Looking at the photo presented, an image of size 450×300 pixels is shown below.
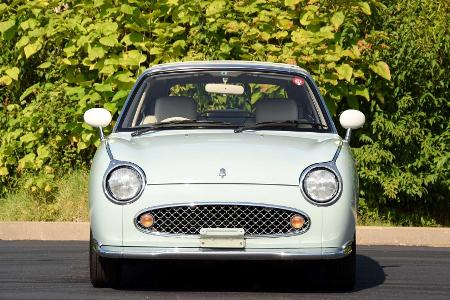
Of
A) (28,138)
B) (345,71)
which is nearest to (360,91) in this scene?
(345,71)

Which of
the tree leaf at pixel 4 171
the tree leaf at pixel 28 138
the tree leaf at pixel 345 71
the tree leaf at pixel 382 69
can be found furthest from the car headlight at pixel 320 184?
the tree leaf at pixel 4 171

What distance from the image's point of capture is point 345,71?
44.3ft

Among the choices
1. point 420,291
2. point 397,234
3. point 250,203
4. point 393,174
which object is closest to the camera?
point 250,203

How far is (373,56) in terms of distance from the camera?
13.7 metres

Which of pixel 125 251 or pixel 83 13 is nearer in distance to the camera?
pixel 125 251

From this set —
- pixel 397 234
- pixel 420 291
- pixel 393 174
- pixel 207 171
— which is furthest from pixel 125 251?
pixel 393 174

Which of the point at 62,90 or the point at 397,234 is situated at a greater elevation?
the point at 62,90

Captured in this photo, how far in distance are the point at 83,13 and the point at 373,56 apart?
300 cm

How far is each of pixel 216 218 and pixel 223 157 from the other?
420 mm

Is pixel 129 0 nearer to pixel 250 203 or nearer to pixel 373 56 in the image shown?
pixel 373 56

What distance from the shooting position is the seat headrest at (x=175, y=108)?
378 inches

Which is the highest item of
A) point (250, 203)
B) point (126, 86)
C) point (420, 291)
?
point (126, 86)

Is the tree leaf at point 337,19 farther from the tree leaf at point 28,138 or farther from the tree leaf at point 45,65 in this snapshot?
the tree leaf at point 28,138

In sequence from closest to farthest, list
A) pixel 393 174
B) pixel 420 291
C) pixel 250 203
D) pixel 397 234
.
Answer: pixel 250 203, pixel 420 291, pixel 397 234, pixel 393 174
